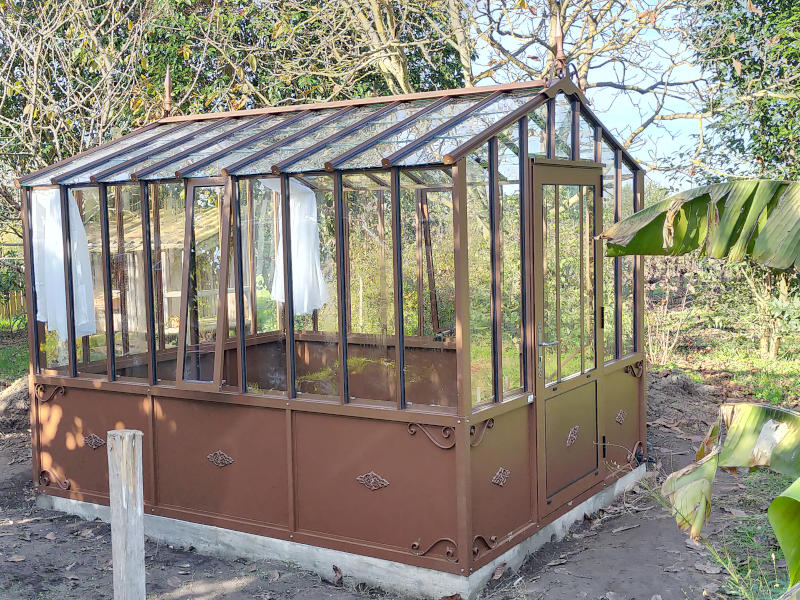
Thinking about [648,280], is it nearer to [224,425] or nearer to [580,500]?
[580,500]

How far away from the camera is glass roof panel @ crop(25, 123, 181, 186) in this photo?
24.6ft

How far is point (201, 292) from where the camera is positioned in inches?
268

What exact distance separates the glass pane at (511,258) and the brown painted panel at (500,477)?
0.31 meters

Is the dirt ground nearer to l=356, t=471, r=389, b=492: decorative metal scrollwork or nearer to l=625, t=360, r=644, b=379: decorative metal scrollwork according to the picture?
l=356, t=471, r=389, b=492: decorative metal scrollwork

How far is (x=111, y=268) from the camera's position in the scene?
7262 mm

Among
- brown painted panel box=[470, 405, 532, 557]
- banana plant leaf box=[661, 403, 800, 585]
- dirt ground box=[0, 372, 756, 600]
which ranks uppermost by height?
banana plant leaf box=[661, 403, 800, 585]

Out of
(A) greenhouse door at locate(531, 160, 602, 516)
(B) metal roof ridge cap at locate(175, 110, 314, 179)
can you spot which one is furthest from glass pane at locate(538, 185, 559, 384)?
(B) metal roof ridge cap at locate(175, 110, 314, 179)

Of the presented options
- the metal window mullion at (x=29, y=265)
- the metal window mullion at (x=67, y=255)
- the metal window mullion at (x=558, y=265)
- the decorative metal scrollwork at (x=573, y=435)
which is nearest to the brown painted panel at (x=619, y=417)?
the decorative metal scrollwork at (x=573, y=435)

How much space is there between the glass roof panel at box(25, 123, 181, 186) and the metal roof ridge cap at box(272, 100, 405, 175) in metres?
2.06

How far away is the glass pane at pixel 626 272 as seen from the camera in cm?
779

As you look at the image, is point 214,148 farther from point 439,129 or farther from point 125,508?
point 125,508

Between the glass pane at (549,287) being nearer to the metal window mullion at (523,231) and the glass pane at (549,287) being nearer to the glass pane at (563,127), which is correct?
the metal window mullion at (523,231)

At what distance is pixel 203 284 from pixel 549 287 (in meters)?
2.69

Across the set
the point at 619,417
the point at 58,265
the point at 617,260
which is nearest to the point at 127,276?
the point at 58,265
